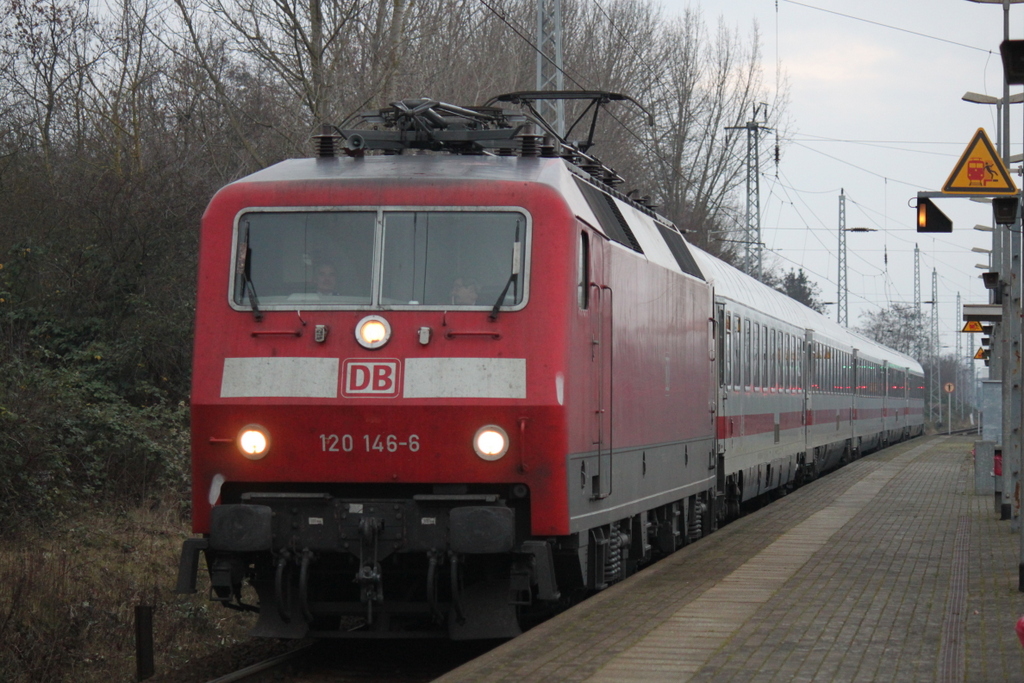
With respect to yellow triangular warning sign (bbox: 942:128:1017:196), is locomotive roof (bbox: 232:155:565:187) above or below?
below

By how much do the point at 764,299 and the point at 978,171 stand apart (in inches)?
Result: 291

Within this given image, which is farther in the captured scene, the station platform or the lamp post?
the lamp post

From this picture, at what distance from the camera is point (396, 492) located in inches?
333

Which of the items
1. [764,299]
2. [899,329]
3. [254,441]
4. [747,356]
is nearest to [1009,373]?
[747,356]

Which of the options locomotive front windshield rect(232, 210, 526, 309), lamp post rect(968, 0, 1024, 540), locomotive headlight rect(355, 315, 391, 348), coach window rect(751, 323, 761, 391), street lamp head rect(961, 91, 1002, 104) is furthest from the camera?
street lamp head rect(961, 91, 1002, 104)

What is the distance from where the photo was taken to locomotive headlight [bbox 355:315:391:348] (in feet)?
27.2

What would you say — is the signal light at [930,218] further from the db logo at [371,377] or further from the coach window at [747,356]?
the db logo at [371,377]

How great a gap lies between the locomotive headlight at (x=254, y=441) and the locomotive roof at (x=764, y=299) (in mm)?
7323

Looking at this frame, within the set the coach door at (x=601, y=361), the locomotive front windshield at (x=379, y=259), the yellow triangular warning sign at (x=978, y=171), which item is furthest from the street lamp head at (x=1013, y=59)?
the yellow triangular warning sign at (x=978, y=171)

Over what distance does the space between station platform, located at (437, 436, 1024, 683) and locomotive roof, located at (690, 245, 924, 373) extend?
3.06 meters

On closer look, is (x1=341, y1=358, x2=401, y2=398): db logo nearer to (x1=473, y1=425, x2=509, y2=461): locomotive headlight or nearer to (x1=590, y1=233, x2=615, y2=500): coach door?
(x1=473, y1=425, x2=509, y2=461): locomotive headlight

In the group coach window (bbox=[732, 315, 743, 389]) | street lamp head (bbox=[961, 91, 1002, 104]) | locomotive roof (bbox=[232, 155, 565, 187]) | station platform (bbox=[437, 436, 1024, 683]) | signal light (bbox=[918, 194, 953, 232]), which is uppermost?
street lamp head (bbox=[961, 91, 1002, 104])

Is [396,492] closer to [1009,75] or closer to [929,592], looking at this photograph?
[929,592]

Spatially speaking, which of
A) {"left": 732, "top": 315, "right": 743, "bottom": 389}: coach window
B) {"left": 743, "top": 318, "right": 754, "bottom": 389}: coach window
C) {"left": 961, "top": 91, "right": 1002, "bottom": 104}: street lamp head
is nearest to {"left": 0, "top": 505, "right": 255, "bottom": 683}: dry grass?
{"left": 732, "top": 315, "right": 743, "bottom": 389}: coach window
